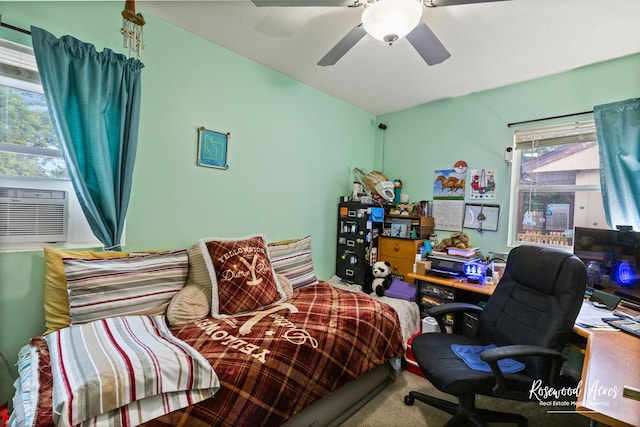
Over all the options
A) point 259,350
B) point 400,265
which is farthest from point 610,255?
point 259,350

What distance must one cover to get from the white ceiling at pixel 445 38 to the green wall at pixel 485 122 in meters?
0.12

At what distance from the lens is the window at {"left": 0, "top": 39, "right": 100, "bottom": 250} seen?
1453 mm

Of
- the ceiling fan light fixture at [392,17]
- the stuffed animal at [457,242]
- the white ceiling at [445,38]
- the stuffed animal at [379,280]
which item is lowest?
the stuffed animal at [379,280]

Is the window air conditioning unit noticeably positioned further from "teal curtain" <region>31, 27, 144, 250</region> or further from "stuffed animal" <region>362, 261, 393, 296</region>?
"stuffed animal" <region>362, 261, 393, 296</region>

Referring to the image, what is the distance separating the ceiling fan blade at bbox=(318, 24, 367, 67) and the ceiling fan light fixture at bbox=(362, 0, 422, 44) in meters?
0.11

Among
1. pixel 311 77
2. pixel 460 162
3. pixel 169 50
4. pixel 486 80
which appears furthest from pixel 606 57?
pixel 169 50

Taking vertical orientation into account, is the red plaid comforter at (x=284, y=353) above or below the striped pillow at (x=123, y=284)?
below

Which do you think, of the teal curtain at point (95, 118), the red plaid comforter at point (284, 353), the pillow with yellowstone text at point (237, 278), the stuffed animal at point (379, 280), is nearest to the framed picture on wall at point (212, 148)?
the teal curtain at point (95, 118)

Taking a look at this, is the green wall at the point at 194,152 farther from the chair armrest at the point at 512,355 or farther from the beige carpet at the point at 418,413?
the chair armrest at the point at 512,355

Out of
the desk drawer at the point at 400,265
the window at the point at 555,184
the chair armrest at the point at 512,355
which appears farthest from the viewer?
the desk drawer at the point at 400,265

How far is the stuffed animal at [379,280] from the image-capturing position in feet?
8.93

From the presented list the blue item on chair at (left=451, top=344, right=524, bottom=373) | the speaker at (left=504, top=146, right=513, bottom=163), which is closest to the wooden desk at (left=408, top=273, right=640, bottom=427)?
the blue item on chair at (left=451, top=344, right=524, bottom=373)

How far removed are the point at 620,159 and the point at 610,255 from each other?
79cm

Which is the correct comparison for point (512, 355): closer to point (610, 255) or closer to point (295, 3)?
point (610, 255)
